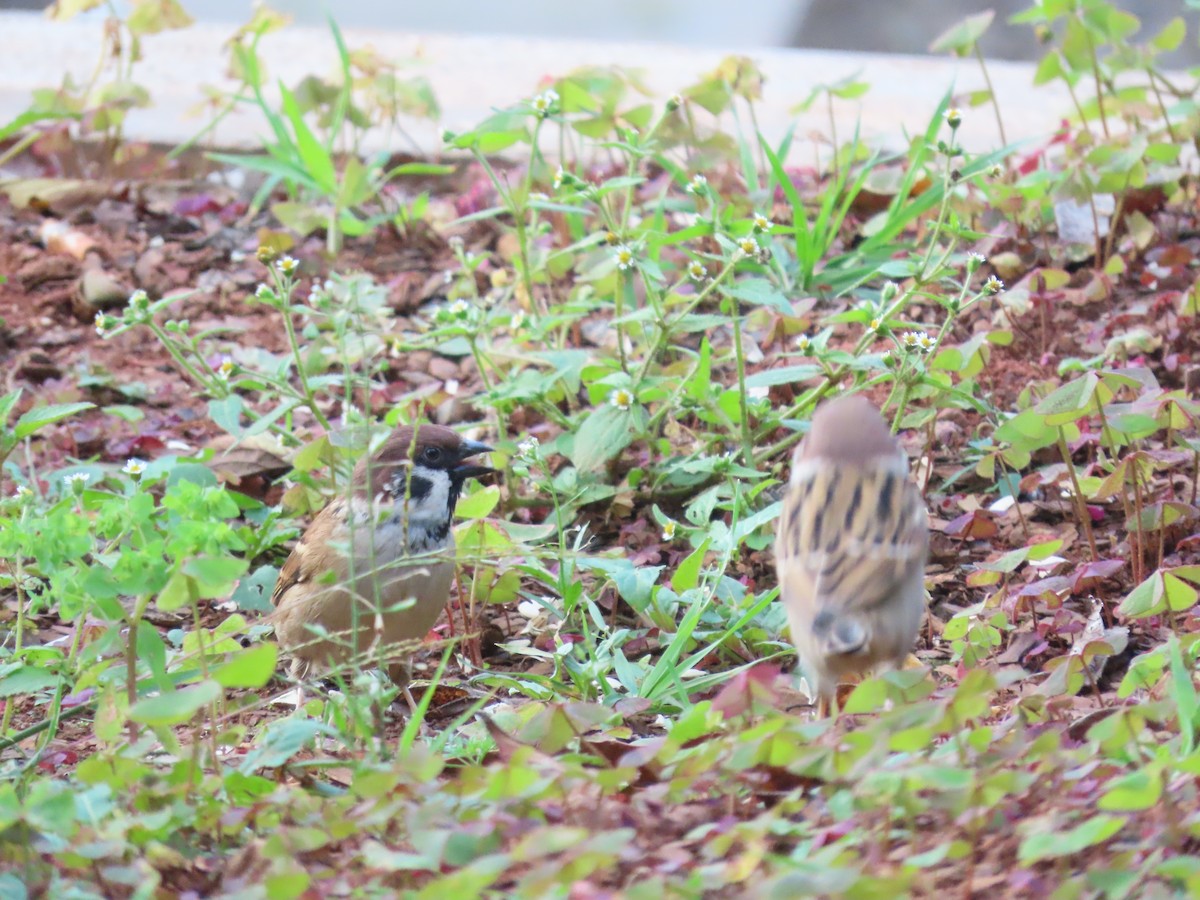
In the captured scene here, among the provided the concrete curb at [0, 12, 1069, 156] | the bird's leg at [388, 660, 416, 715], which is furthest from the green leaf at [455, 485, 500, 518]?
the concrete curb at [0, 12, 1069, 156]

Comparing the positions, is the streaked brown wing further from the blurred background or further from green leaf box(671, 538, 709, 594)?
the blurred background

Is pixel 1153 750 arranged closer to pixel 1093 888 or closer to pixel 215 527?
pixel 1093 888

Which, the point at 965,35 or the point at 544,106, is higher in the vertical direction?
the point at 965,35

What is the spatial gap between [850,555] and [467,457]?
1312mm

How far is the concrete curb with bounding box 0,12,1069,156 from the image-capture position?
21.5 ft

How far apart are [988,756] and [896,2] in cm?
905

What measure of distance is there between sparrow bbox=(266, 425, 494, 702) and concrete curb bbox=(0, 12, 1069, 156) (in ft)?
8.40

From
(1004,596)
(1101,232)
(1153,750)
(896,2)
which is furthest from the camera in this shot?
(896,2)

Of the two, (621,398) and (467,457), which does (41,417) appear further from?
(621,398)

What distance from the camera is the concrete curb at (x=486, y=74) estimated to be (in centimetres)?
657

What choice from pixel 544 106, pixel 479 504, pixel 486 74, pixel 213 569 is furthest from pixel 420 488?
pixel 486 74

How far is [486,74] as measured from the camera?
23.6ft

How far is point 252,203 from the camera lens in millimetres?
6223

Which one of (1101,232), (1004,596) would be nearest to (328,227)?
(1101,232)
